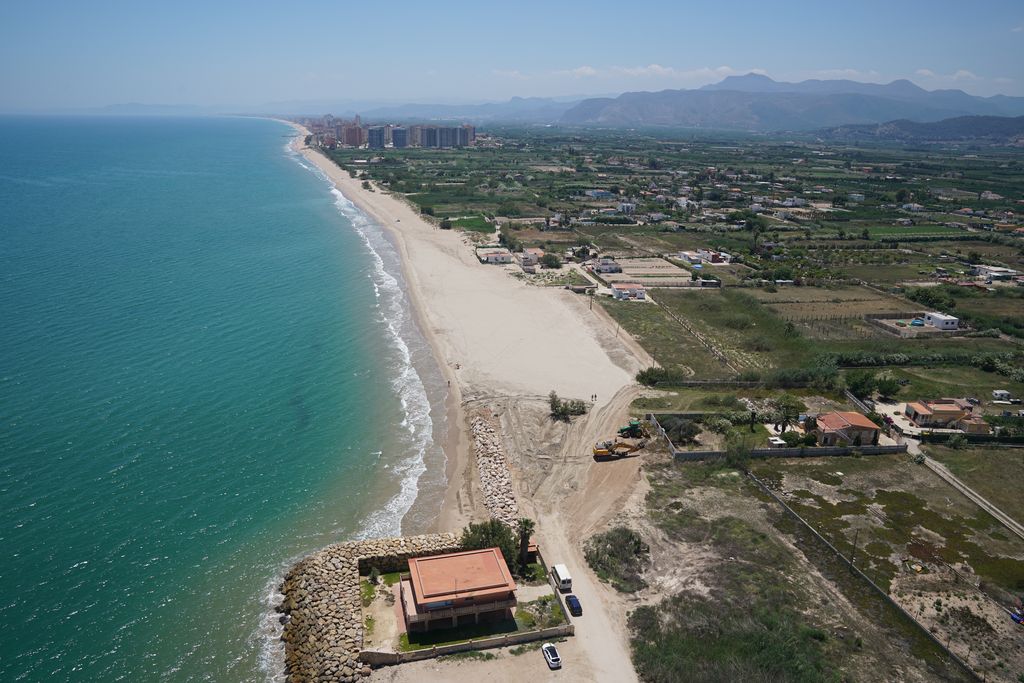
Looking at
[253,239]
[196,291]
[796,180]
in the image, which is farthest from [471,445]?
[796,180]

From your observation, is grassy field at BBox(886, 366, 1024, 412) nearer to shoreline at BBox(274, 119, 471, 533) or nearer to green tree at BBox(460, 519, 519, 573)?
shoreline at BBox(274, 119, 471, 533)

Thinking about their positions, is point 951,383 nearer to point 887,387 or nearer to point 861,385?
point 887,387

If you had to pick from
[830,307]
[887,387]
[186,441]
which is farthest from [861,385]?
[186,441]

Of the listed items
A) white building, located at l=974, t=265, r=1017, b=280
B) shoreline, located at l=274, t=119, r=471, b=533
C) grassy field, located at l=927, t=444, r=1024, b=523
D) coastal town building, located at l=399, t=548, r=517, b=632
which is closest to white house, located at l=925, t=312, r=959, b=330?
white building, located at l=974, t=265, r=1017, b=280

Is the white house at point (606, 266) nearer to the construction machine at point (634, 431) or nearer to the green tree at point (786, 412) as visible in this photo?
the green tree at point (786, 412)

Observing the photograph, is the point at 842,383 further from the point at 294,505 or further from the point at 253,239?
the point at 253,239

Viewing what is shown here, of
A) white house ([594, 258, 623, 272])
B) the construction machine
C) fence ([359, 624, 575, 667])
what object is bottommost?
fence ([359, 624, 575, 667])

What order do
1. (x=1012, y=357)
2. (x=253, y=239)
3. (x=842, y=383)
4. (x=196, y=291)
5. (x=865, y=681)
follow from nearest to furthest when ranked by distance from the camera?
(x=865, y=681) → (x=842, y=383) → (x=1012, y=357) → (x=196, y=291) → (x=253, y=239)
